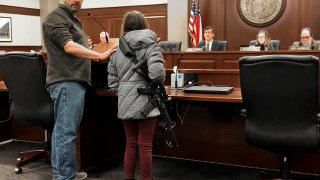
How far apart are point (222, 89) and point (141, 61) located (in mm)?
744

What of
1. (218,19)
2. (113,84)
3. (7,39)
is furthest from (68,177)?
(7,39)

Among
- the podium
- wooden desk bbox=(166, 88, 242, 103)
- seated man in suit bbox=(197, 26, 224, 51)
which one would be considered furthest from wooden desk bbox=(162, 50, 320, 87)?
seated man in suit bbox=(197, 26, 224, 51)

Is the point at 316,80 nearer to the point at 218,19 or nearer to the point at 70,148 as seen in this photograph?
the point at 70,148

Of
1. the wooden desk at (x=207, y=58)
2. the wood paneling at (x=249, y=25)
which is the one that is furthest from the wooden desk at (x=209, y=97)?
the wood paneling at (x=249, y=25)

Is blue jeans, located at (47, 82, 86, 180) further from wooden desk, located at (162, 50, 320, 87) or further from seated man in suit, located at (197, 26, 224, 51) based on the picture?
seated man in suit, located at (197, 26, 224, 51)

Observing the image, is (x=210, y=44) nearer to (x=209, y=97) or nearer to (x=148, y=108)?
(x=209, y=97)

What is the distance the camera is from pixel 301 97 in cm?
202

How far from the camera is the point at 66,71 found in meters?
2.34

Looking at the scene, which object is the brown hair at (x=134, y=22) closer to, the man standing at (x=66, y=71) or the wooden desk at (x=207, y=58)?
the man standing at (x=66, y=71)

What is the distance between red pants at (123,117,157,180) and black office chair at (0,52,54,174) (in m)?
0.70

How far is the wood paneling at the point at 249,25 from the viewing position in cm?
659

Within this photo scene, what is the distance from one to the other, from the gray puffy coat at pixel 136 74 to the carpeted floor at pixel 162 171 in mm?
859

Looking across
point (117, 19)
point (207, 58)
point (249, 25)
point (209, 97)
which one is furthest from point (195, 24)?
point (209, 97)

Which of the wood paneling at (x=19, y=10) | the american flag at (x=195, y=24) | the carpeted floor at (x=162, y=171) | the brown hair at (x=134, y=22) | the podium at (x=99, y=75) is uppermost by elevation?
the wood paneling at (x=19, y=10)
